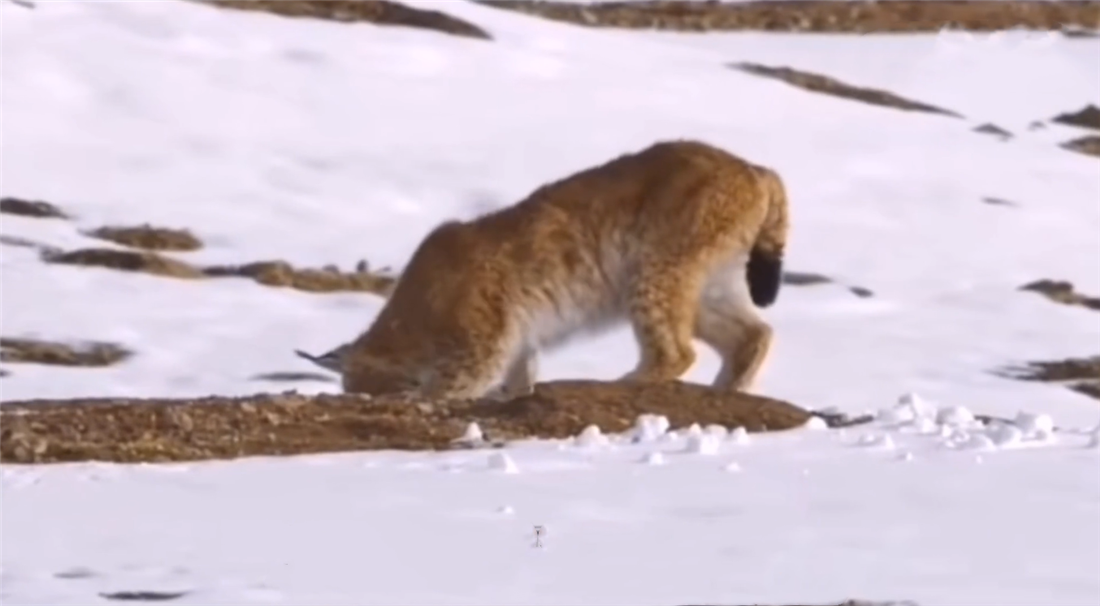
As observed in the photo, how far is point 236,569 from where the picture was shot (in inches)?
248

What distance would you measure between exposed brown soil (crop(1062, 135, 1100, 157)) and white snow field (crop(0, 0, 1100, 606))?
0.19 meters

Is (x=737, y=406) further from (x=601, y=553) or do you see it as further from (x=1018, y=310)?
(x=1018, y=310)

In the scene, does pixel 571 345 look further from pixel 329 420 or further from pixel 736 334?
pixel 329 420

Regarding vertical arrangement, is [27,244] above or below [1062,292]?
above

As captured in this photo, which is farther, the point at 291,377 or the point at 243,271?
the point at 243,271

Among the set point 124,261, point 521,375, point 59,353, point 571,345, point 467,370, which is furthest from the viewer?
point 124,261

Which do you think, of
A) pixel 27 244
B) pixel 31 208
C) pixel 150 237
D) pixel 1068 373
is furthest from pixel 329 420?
pixel 31 208

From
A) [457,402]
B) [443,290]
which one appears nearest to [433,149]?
[443,290]

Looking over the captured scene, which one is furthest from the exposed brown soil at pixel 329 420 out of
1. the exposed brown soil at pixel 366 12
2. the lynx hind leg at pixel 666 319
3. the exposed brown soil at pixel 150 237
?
the exposed brown soil at pixel 366 12

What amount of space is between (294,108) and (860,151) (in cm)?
569

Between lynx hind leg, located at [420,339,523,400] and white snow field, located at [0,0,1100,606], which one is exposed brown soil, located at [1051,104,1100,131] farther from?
lynx hind leg, located at [420,339,523,400]

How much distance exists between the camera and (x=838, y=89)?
25.6 metres

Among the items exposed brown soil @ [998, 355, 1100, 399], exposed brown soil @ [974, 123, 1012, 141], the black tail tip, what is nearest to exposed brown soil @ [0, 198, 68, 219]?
Answer: exposed brown soil @ [998, 355, 1100, 399]

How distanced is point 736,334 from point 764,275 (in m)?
0.48
